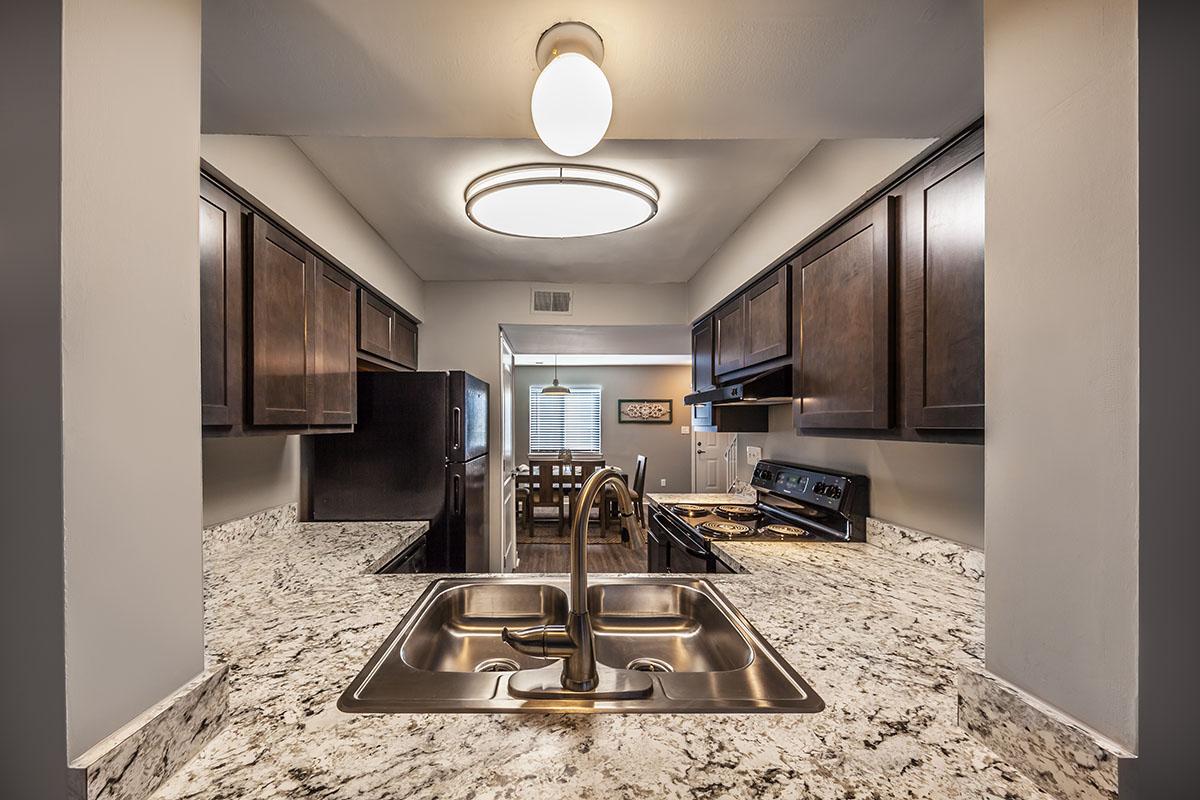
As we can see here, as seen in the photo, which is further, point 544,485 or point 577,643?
point 544,485

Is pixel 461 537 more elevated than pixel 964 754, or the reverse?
pixel 964 754

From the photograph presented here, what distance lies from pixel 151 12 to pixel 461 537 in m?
2.55

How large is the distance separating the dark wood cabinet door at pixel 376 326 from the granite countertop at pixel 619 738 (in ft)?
5.61

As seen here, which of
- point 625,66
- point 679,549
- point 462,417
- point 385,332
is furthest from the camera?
point 385,332

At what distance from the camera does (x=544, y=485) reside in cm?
649

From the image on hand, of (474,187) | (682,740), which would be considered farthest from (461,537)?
(682,740)

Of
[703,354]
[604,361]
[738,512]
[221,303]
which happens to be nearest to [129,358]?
[221,303]

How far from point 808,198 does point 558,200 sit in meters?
1.03

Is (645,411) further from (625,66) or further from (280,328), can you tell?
(625,66)

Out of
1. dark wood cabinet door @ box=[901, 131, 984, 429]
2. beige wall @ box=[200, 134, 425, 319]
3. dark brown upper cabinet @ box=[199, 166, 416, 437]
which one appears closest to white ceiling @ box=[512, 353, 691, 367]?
beige wall @ box=[200, 134, 425, 319]

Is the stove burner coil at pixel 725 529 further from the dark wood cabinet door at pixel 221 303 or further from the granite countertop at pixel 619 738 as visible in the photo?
the dark wood cabinet door at pixel 221 303

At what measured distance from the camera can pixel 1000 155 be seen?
76 centimetres
